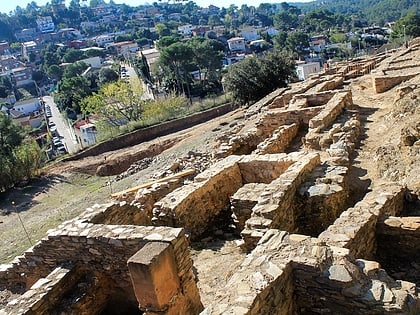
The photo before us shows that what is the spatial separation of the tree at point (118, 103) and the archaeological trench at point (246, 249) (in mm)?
31217

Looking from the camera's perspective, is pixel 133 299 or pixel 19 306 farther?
pixel 133 299

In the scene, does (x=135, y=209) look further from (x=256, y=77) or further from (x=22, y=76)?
(x=22, y=76)

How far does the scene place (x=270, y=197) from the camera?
25.8 feet

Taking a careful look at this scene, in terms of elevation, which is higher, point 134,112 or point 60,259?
point 60,259

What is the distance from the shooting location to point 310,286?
5207mm

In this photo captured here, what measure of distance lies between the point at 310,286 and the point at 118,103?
40719 mm

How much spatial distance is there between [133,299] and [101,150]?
86.8 feet

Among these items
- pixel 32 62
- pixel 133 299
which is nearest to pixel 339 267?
pixel 133 299

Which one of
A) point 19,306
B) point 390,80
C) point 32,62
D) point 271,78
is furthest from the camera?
point 32,62

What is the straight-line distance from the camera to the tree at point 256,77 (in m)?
30.9

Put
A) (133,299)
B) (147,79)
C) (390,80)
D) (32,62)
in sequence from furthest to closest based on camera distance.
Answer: (32,62) → (147,79) → (390,80) → (133,299)

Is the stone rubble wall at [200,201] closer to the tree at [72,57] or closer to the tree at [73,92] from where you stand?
the tree at [73,92]

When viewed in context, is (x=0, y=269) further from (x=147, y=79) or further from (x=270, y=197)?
(x=147, y=79)

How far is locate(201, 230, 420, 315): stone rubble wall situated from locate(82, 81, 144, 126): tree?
37.7 meters
